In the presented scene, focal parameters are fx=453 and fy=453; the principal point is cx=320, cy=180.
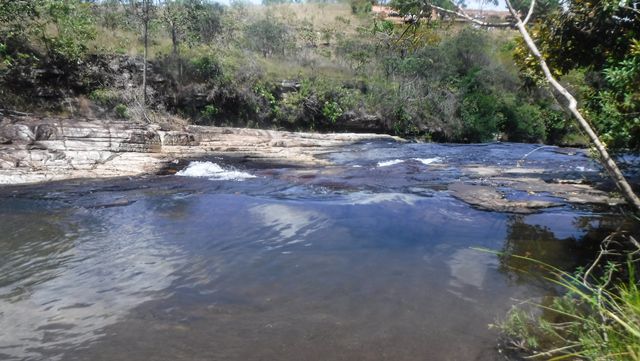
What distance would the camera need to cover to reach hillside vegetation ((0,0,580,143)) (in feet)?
67.9

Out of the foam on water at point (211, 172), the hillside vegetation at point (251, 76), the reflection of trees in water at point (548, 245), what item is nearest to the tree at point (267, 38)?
the hillside vegetation at point (251, 76)

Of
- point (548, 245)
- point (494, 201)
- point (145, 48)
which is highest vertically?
point (145, 48)

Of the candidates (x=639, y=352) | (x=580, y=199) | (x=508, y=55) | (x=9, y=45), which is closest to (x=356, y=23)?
(x=508, y=55)

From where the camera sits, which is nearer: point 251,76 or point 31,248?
→ point 31,248

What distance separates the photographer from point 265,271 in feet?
17.8

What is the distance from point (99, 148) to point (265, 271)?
9808 mm

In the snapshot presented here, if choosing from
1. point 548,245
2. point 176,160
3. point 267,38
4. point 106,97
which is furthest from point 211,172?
point 267,38

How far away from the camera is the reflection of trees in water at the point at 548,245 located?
5.54 m

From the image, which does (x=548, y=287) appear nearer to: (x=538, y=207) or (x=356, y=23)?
(x=538, y=207)

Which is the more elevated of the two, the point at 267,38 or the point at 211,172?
the point at 267,38

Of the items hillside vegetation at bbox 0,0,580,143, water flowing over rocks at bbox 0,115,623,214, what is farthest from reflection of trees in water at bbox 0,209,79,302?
hillside vegetation at bbox 0,0,580,143

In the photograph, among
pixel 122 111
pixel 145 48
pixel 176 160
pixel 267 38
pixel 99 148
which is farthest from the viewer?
pixel 267 38

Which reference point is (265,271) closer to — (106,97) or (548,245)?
(548,245)

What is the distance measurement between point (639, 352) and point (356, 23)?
158ft
